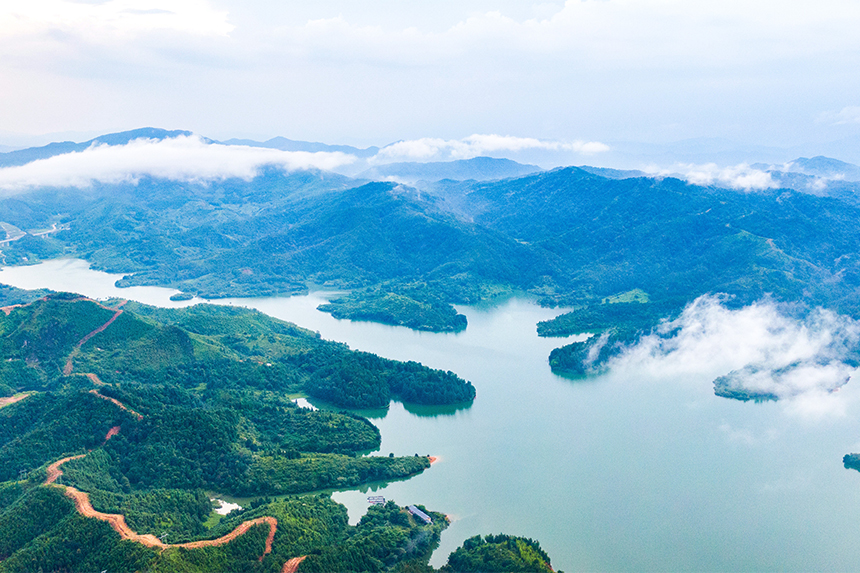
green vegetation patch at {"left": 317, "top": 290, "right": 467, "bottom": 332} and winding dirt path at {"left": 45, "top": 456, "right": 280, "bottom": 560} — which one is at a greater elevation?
winding dirt path at {"left": 45, "top": 456, "right": 280, "bottom": 560}

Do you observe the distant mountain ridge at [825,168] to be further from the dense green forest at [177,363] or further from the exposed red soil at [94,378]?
the exposed red soil at [94,378]

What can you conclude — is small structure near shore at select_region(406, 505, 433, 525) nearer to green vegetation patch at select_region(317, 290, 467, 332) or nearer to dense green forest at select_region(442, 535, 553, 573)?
dense green forest at select_region(442, 535, 553, 573)

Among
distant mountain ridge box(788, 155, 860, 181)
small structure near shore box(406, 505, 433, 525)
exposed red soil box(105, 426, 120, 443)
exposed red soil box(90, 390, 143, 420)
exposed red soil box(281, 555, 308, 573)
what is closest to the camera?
exposed red soil box(281, 555, 308, 573)

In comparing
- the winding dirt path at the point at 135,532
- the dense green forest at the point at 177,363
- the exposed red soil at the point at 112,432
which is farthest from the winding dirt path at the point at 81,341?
the winding dirt path at the point at 135,532

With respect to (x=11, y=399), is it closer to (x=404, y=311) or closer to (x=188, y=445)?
(x=188, y=445)

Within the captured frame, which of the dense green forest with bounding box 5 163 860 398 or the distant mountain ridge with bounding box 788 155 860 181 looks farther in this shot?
the distant mountain ridge with bounding box 788 155 860 181

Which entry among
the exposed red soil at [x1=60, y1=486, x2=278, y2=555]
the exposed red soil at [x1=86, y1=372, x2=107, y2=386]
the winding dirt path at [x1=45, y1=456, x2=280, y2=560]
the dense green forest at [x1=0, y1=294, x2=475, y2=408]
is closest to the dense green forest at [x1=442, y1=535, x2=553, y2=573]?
the winding dirt path at [x1=45, y1=456, x2=280, y2=560]

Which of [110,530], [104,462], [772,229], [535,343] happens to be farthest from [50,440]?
[772,229]
